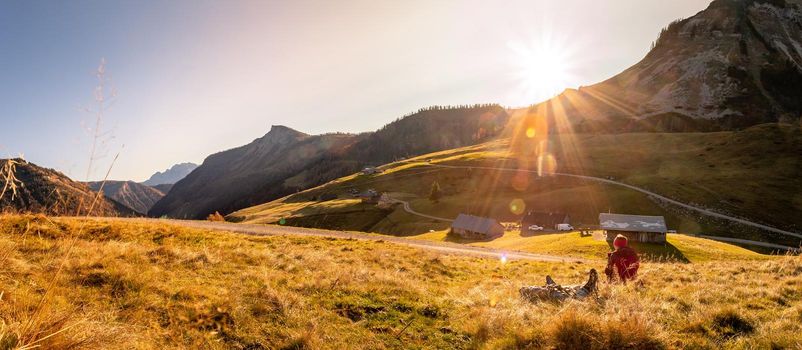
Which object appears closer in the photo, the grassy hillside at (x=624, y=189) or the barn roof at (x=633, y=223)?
the barn roof at (x=633, y=223)

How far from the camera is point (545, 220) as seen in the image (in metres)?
92.1

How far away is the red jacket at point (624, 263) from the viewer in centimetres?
1301

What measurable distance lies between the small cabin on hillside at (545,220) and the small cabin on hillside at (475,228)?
6.55 meters

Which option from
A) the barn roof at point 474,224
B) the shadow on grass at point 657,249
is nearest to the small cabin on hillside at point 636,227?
the shadow on grass at point 657,249

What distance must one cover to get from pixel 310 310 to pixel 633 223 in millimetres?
70786

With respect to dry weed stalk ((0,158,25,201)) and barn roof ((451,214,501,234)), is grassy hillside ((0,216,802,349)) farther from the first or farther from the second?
barn roof ((451,214,501,234))

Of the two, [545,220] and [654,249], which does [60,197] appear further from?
[545,220]

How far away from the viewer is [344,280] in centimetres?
1225

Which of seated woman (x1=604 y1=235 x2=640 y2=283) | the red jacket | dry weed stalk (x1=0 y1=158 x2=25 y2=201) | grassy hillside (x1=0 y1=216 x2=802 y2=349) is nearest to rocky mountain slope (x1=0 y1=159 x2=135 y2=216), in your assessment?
dry weed stalk (x1=0 y1=158 x2=25 y2=201)

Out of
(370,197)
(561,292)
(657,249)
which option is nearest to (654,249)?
(657,249)

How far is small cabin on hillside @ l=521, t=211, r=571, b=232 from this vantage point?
9042cm

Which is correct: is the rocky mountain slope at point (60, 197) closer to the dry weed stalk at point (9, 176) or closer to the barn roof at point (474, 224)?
the dry weed stalk at point (9, 176)

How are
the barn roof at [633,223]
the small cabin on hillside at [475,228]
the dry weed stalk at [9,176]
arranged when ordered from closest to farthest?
the dry weed stalk at [9,176] < the barn roof at [633,223] < the small cabin on hillside at [475,228]

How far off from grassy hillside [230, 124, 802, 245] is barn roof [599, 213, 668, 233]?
71.9 feet
